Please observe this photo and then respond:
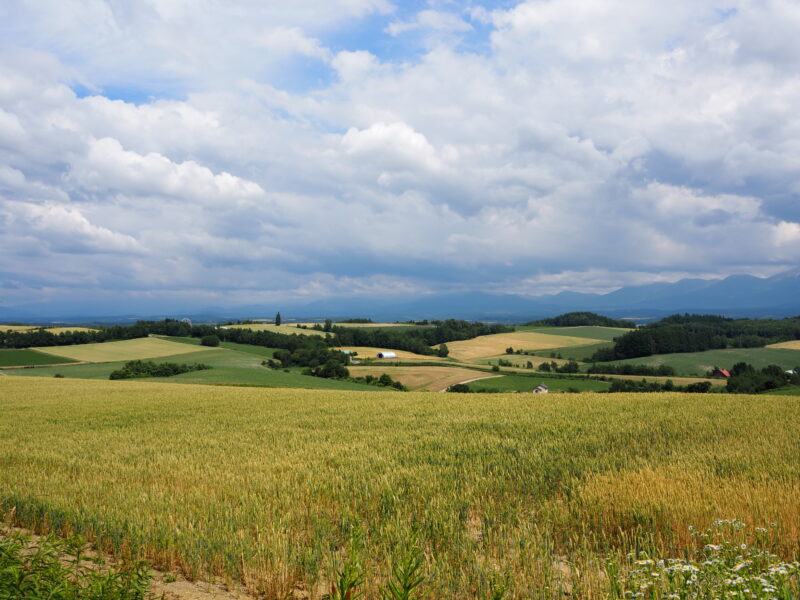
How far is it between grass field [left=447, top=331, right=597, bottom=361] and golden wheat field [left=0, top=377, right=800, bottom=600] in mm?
98709

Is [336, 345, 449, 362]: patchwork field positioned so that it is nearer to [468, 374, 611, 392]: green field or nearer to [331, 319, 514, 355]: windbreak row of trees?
[331, 319, 514, 355]: windbreak row of trees

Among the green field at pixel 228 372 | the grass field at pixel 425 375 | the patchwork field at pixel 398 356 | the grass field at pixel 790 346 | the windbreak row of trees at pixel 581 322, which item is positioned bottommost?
the grass field at pixel 425 375

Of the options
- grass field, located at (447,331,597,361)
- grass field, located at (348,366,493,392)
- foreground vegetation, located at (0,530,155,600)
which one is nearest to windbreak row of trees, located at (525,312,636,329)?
grass field, located at (447,331,597,361)

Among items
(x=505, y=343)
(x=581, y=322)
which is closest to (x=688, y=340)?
(x=505, y=343)

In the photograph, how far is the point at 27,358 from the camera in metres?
82.6

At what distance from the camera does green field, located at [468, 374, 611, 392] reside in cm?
6544

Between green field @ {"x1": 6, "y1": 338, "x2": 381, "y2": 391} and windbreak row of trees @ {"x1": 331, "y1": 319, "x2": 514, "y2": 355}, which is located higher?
windbreak row of trees @ {"x1": 331, "y1": 319, "x2": 514, "y2": 355}

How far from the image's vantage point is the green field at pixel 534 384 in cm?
6544

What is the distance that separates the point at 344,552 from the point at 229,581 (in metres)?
1.25

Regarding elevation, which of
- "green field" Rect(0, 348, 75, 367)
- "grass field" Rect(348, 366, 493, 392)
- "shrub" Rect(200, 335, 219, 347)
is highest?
"shrub" Rect(200, 335, 219, 347)

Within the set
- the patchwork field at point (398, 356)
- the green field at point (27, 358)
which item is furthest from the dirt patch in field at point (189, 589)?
the patchwork field at point (398, 356)

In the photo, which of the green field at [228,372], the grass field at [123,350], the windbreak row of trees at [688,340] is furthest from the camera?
the windbreak row of trees at [688,340]

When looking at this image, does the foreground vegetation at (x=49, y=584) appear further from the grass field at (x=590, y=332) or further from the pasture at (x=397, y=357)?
the grass field at (x=590, y=332)

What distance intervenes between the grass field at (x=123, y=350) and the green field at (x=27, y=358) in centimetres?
225
